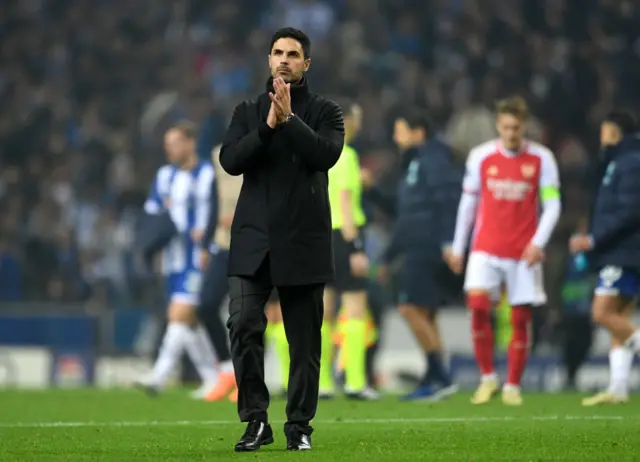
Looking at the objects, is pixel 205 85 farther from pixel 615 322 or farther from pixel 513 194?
pixel 615 322

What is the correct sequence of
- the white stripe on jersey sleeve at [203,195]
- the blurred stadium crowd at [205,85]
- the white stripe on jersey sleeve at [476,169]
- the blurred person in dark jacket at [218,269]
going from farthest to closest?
1. the blurred stadium crowd at [205,85]
2. the white stripe on jersey sleeve at [203,195]
3. the blurred person in dark jacket at [218,269]
4. the white stripe on jersey sleeve at [476,169]

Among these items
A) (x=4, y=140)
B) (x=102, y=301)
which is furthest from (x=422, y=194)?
(x=4, y=140)

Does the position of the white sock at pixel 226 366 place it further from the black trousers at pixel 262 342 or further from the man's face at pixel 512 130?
the black trousers at pixel 262 342

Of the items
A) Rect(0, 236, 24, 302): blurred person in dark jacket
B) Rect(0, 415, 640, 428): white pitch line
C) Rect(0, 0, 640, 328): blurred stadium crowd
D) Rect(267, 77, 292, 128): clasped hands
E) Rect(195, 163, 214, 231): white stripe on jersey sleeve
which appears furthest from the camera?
Rect(0, 0, 640, 328): blurred stadium crowd

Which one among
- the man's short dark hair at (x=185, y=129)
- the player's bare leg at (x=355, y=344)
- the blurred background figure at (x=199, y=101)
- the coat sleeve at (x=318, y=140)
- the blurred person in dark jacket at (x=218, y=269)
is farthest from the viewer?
the blurred background figure at (x=199, y=101)

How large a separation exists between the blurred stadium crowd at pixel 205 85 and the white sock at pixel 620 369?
6744mm

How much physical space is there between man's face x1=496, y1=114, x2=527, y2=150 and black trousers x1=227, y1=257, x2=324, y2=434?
4615mm

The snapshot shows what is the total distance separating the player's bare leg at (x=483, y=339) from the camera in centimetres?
1192

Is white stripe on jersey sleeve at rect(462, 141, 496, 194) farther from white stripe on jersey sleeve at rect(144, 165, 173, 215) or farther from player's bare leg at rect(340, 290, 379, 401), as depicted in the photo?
white stripe on jersey sleeve at rect(144, 165, 173, 215)

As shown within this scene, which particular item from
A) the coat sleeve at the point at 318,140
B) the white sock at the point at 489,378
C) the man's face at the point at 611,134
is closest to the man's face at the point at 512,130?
the man's face at the point at 611,134

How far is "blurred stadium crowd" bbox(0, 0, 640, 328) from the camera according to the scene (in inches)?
810

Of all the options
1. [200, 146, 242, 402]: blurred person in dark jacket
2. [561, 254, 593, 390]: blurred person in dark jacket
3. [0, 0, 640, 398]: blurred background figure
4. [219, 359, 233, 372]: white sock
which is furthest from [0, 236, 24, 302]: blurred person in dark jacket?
[561, 254, 593, 390]: blurred person in dark jacket

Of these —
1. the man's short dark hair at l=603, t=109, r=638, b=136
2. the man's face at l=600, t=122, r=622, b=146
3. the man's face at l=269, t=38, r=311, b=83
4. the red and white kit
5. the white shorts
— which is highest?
the man's face at l=269, t=38, r=311, b=83

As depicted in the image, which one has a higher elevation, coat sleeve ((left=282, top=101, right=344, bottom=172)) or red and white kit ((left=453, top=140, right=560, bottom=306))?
coat sleeve ((left=282, top=101, right=344, bottom=172))
